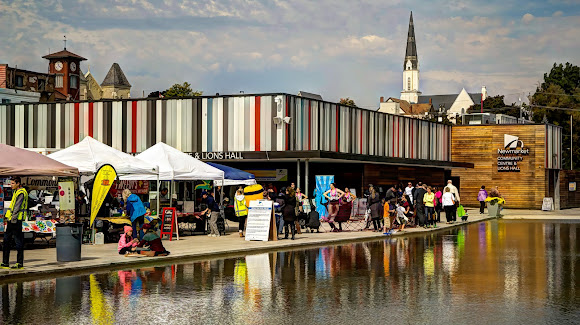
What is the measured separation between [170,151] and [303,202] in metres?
6.55

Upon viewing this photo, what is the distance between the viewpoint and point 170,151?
86.6 feet

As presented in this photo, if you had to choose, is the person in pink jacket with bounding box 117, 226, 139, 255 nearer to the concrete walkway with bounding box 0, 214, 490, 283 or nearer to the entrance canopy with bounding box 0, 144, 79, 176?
the concrete walkway with bounding box 0, 214, 490, 283

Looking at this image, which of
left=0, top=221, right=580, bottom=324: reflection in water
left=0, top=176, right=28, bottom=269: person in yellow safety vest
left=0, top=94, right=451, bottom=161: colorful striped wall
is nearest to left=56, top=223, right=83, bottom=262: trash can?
left=0, top=176, right=28, bottom=269: person in yellow safety vest

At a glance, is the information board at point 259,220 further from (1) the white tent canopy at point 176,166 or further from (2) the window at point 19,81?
(2) the window at point 19,81

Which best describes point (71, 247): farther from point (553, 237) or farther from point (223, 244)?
point (553, 237)

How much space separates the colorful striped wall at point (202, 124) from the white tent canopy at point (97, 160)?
1393 centimetres

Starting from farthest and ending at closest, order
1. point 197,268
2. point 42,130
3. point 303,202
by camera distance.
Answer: point 42,130 → point 303,202 → point 197,268

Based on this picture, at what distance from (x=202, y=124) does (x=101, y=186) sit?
1856cm

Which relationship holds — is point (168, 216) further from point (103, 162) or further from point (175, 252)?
point (175, 252)

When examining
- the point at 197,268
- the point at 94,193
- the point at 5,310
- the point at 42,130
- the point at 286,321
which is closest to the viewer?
the point at 286,321

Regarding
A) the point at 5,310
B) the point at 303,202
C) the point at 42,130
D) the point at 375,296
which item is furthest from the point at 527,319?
the point at 42,130

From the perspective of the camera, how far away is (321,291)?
13.0m

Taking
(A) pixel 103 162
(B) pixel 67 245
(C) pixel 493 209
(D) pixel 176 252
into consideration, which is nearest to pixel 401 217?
(A) pixel 103 162

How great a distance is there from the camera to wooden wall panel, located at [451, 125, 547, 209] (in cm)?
5597
